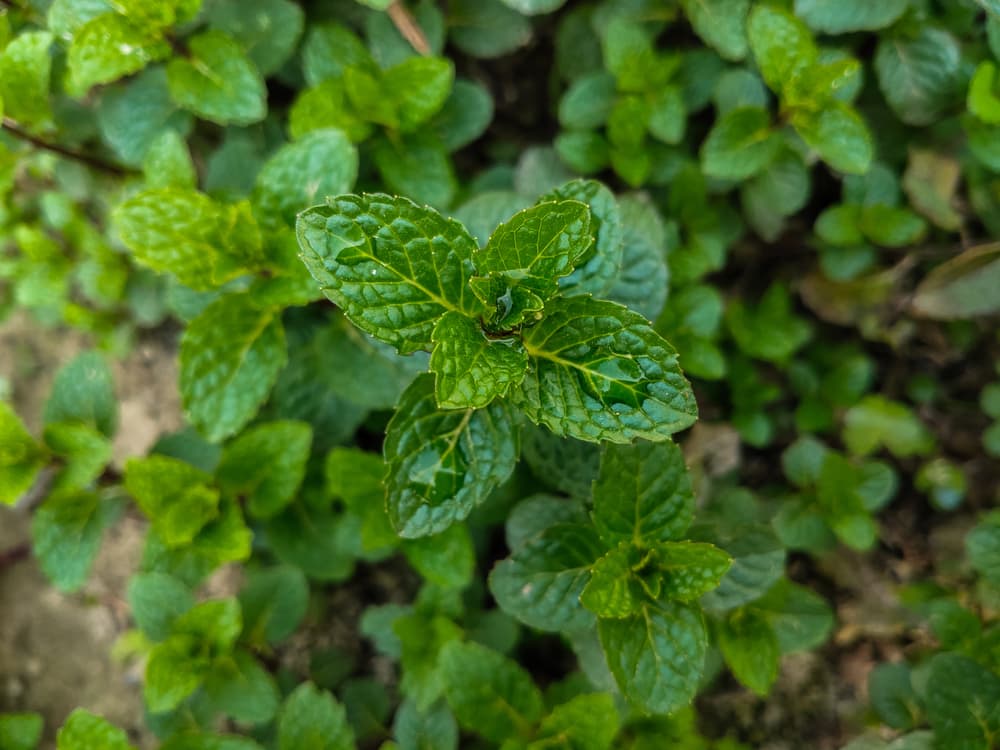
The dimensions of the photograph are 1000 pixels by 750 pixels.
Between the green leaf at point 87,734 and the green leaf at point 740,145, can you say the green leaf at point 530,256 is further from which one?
the green leaf at point 87,734

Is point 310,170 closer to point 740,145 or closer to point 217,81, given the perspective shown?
point 217,81

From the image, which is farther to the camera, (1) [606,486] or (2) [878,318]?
(2) [878,318]

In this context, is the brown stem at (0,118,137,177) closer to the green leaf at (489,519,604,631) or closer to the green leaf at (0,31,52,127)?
the green leaf at (0,31,52,127)

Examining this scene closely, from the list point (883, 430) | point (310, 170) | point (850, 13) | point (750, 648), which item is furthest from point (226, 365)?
point (883, 430)

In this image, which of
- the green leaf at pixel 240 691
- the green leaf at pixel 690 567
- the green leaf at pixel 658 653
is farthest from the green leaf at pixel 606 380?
the green leaf at pixel 240 691

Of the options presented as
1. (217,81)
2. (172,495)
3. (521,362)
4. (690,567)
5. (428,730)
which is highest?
(217,81)

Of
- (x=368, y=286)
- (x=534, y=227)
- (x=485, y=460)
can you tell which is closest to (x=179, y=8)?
(x=368, y=286)

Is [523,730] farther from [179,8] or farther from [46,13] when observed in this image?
[46,13]
